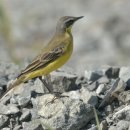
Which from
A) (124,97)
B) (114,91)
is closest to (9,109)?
(114,91)

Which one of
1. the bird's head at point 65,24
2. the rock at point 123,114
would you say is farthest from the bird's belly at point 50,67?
the rock at point 123,114

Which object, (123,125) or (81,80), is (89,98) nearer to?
(123,125)

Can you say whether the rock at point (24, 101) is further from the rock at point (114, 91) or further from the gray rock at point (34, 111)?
the rock at point (114, 91)

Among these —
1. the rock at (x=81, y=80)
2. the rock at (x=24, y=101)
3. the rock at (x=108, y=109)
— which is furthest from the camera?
the rock at (x=81, y=80)

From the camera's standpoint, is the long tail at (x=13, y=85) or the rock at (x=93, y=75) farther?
the rock at (x=93, y=75)

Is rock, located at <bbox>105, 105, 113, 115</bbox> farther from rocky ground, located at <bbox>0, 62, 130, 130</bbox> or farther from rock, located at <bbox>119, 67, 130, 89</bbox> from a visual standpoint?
rock, located at <bbox>119, 67, 130, 89</bbox>

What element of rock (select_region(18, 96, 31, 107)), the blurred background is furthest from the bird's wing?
the blurred background

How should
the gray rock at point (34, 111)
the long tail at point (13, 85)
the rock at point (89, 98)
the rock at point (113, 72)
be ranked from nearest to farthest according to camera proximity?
the gray rock at point (34, 111) → the rock at point (89, 98) → the long tail at point (13, 85) → the rock at point (113, 72)

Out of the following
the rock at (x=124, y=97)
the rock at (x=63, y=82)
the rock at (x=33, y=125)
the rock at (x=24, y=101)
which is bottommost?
the rock at (x=33, y=125)
